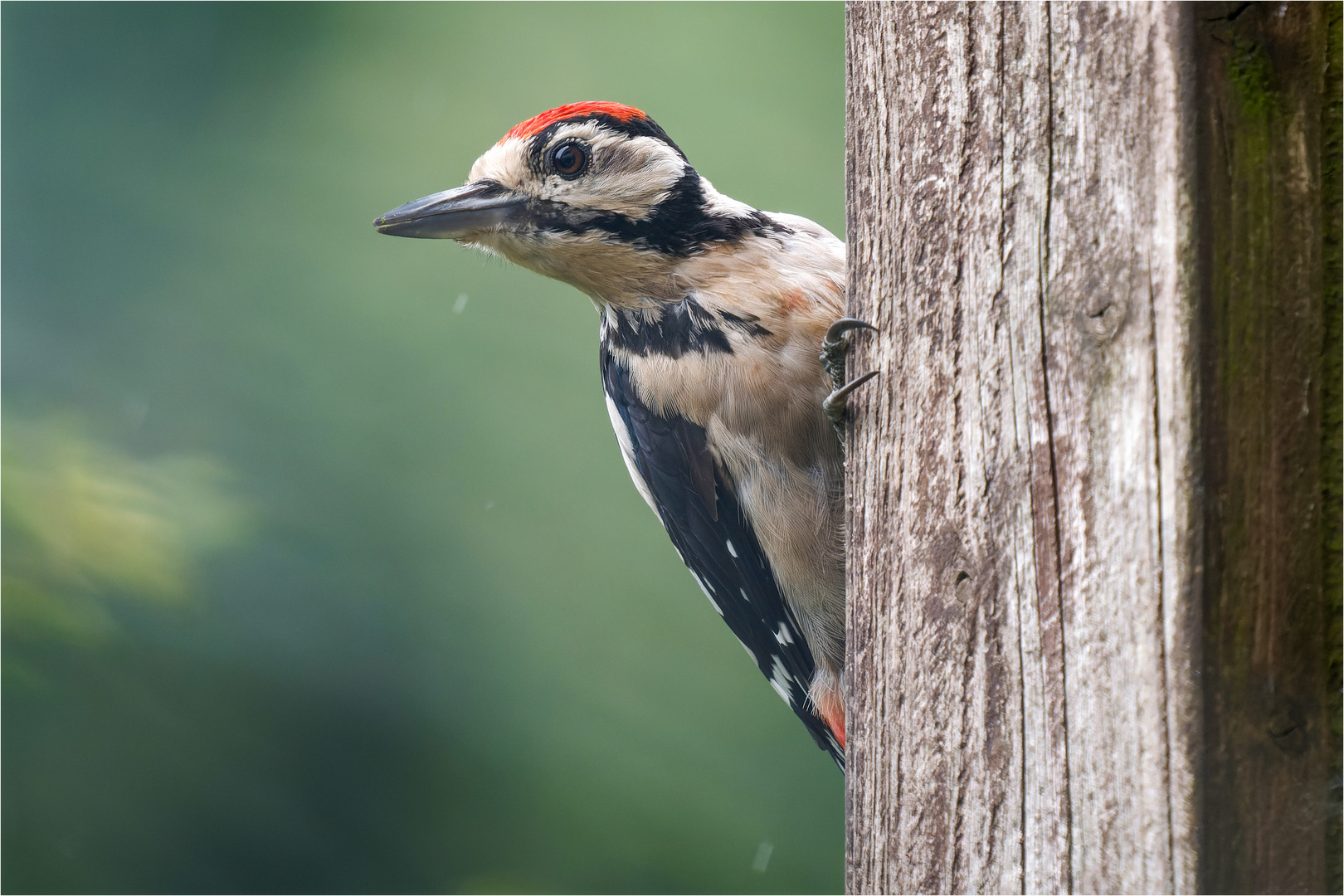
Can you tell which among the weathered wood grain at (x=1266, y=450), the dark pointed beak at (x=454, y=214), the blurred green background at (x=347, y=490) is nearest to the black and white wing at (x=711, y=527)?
the dark pointed beak at (x=454, y=214)

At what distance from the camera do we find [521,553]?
3.23 meters

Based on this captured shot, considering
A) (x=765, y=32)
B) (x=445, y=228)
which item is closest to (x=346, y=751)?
(x=445, y=228)

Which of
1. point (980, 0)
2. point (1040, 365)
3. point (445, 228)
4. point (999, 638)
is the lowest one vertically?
point (999, 638)

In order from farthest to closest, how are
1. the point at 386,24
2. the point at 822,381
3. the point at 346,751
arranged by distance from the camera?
the point at 386,24, the point at 346,751, the point at 822,381

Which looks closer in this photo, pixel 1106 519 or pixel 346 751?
pixel 1106 519

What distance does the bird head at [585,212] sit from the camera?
64.2 inches

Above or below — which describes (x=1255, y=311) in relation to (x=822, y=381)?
below

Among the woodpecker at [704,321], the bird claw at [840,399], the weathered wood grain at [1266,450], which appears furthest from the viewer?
the woodpecker at [704,321]

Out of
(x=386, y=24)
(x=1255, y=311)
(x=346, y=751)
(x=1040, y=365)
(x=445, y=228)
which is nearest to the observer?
(x=1255, y=311)

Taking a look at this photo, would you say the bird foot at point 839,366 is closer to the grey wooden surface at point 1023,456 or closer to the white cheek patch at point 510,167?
the grey wooden surface at point 1023,456

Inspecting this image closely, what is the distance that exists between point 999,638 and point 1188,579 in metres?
0.17

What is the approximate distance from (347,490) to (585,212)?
1914 mm

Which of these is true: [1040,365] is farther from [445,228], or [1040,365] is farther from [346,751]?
[346,751]

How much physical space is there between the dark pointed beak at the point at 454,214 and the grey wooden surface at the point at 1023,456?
84cm
